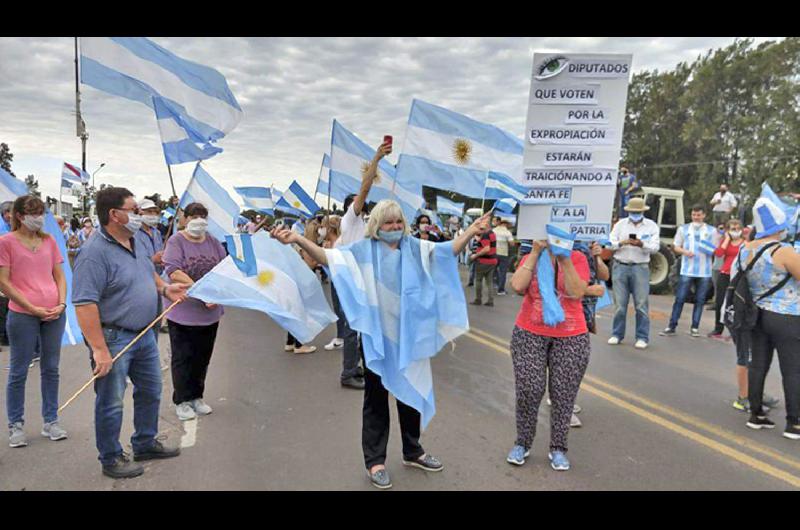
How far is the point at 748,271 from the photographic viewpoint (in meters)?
4.41

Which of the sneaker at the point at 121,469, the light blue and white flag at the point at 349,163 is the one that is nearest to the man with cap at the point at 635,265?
the light blue and white flag at the point at 349,163

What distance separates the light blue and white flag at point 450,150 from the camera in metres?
5.38

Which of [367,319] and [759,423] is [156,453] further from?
[759,423]

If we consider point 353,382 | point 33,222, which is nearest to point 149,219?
point 33,222

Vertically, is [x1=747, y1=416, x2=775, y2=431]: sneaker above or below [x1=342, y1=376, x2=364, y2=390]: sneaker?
above

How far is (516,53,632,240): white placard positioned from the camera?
3.32 m

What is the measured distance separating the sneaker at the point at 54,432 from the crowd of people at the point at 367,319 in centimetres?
1

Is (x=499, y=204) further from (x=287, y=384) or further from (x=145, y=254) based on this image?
(x=287, y=384)

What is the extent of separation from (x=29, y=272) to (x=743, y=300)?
18.8 feet

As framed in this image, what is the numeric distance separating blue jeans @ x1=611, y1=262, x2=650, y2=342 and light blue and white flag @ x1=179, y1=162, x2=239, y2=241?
5.27 meters

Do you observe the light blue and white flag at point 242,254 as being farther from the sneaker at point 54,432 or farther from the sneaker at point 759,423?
the sneaker at point 759,423

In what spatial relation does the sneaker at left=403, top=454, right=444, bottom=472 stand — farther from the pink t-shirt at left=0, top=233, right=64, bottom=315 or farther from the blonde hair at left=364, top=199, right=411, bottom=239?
the pink t-shirt at left=0, top=233, right=64, bottom=315

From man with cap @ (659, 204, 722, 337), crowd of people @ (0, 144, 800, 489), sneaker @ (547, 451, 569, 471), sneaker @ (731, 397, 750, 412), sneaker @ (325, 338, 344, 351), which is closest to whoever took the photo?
crowd of people @ (0, 144, 800, 489)

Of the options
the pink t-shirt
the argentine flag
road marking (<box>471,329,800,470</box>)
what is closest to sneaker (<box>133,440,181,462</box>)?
the pink t-shirt
